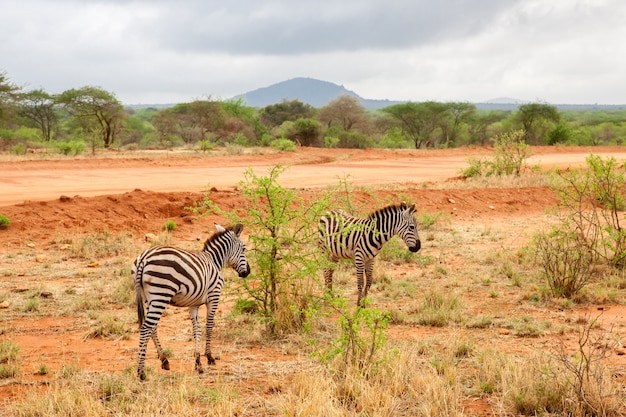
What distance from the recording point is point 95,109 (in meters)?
45.1

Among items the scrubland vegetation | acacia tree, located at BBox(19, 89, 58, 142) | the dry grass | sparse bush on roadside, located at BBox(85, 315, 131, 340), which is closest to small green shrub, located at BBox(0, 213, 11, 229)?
the scrubland vegetation

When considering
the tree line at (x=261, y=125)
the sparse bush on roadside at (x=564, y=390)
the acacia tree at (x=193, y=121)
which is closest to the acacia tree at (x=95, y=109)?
the tree line at (x=261, y=125)

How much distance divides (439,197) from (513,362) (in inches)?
510

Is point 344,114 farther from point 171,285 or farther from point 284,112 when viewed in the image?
point 171,285

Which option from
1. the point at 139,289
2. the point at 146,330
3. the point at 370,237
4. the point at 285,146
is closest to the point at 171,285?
the point at 139,289

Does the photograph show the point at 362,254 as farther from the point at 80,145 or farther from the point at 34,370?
the point at 80,145

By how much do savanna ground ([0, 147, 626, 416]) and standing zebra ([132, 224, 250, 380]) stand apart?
0.40 meters

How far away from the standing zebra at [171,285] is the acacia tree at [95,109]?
41.3 m

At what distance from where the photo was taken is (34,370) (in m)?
6.30

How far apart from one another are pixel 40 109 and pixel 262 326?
52.9m

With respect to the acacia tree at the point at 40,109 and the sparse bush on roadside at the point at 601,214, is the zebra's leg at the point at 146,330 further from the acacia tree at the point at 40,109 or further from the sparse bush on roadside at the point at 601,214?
the acacia tree at the point at 40,109

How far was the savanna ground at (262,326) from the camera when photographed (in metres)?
5.34

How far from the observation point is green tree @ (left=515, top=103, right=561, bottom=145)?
56.0 metres

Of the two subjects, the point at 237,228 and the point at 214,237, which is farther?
the point at 237,228
